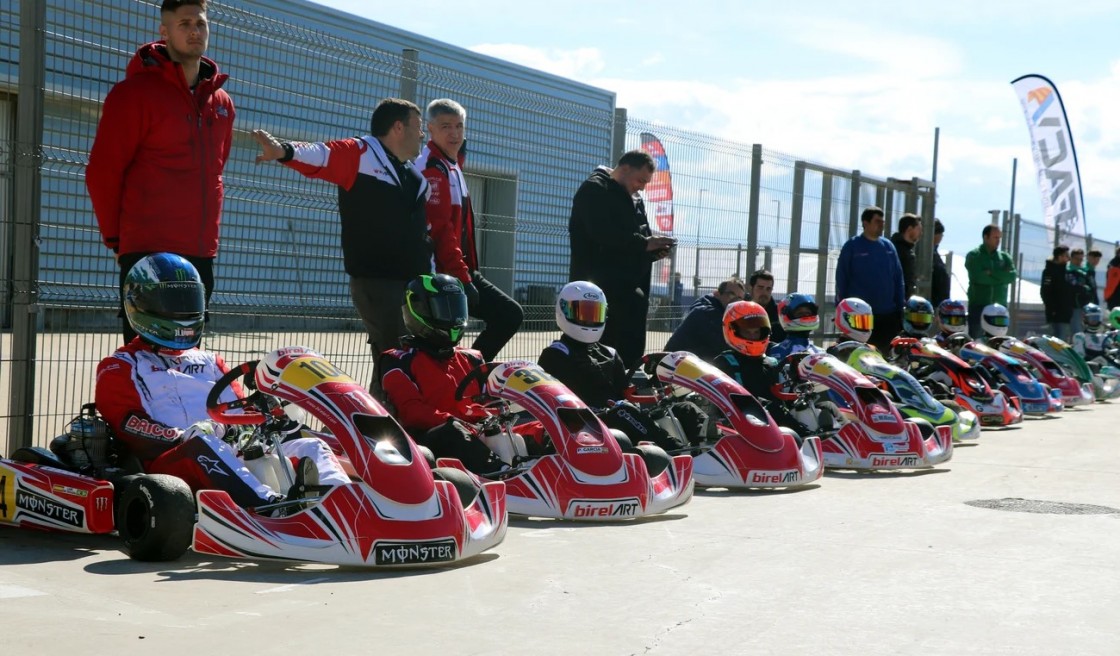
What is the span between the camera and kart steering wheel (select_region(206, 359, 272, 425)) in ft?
17.5

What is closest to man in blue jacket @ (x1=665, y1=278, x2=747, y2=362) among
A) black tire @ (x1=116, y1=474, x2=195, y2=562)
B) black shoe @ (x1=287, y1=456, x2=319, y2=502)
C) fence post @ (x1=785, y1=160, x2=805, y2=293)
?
fence post @ (x1=785, y1=160, x2=805, y2=293)

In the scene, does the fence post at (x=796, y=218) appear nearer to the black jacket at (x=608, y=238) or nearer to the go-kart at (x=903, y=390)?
the go-kart at (x=903, y=390)

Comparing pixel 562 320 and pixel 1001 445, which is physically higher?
pixel 562 320

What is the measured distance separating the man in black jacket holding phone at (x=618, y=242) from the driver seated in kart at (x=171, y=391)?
12.1ft

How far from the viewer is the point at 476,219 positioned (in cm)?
938

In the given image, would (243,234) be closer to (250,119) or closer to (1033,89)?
(250,119)

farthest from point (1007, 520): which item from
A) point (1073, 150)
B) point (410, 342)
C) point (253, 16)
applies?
point (1073, 150)

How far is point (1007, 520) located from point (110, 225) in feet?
14.6

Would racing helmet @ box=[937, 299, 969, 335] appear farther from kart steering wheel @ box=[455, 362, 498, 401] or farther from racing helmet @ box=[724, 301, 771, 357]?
kart steering wheel @ box=[455, 362, 498, 401]

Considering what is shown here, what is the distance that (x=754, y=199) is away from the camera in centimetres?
1254

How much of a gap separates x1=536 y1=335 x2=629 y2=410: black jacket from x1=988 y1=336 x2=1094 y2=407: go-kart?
766cm

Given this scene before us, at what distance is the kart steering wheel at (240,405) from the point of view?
534 cm

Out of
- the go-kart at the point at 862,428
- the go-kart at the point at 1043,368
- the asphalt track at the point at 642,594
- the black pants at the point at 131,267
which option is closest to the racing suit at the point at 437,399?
the asphalt track at the point at 642,594

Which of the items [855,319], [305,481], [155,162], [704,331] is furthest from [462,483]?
[855,319]
